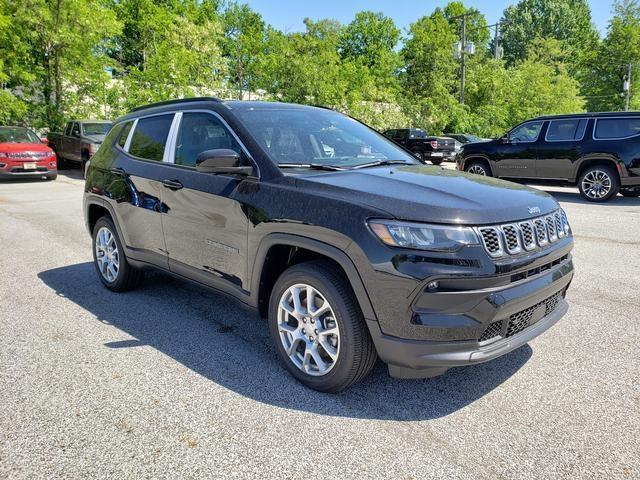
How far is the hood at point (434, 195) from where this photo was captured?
109 inches

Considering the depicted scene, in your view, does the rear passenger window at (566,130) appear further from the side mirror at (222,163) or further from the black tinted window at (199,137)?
the side mirror at (222,163)

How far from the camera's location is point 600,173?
11.5 meters

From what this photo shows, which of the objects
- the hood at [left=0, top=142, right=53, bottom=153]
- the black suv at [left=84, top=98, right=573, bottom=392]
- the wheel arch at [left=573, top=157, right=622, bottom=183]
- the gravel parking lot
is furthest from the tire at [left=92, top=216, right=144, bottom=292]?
the hood at [left=0, top=142, right=53, bottom=153]

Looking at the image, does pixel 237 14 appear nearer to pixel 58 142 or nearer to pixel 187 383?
pixel 58 142

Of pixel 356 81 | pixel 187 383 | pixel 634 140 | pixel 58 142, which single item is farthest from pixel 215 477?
pixel 356 81

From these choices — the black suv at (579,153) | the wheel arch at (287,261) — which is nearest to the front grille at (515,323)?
the wheel arch at (287,261)

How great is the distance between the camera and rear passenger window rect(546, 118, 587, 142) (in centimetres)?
1180

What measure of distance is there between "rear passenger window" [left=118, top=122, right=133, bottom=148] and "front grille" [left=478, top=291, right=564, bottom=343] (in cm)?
382

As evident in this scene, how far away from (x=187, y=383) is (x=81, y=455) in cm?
83

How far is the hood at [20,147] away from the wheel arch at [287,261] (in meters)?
14.9

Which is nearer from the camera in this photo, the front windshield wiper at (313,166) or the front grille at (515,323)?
the front grille at (515,323)

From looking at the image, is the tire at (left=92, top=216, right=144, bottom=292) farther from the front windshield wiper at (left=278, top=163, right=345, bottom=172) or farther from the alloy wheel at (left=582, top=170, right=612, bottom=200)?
the alloy wheel at (left=582, top=170, right=612, bottom=200)

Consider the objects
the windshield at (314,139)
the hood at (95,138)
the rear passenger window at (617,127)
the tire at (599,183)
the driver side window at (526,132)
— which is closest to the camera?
the windshield at (314,139)

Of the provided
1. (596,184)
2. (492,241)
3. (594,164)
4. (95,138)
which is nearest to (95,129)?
(95,138)
